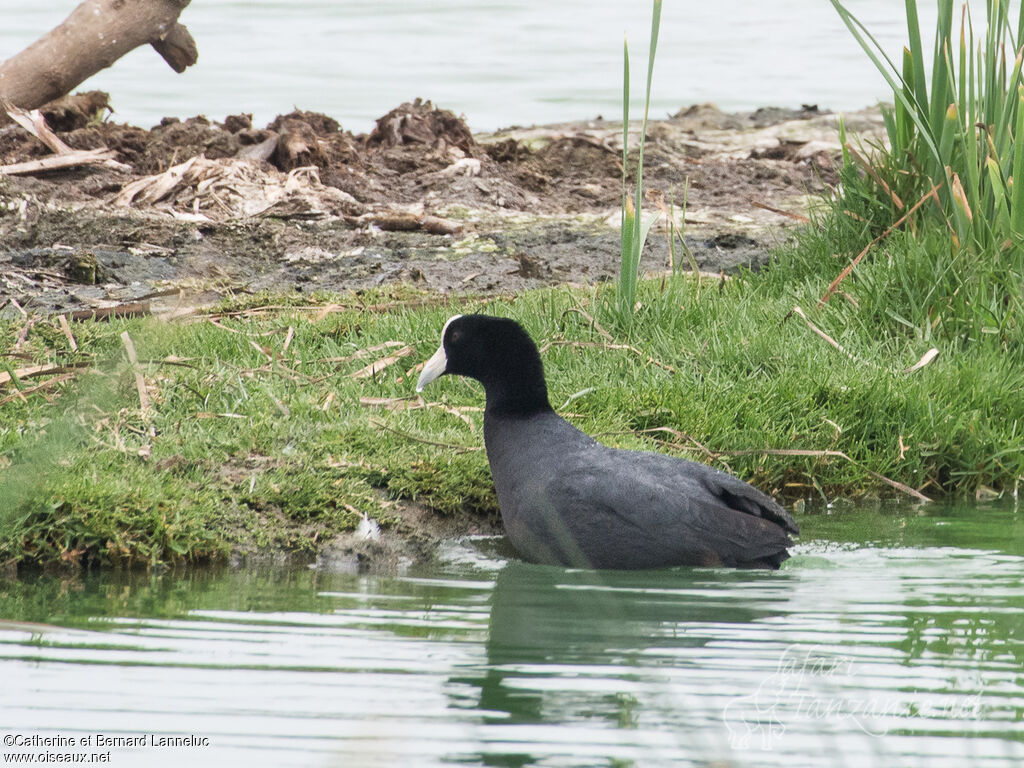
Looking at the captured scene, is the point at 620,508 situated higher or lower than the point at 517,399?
lower

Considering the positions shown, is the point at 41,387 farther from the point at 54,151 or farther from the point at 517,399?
the point at 54,151

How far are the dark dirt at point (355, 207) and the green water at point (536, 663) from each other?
395 cm

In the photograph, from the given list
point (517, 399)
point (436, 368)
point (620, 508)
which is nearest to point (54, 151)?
point (436, 368)

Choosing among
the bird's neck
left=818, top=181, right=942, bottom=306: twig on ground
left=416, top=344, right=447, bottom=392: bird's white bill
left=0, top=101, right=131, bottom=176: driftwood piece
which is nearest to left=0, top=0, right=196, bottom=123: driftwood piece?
left=0, top=101, right=131, bottom=176: driftwood piece

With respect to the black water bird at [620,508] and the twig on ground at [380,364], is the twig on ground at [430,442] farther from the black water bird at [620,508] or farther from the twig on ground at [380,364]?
the twig on ground at [380,364]

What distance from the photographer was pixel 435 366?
5.92 meters

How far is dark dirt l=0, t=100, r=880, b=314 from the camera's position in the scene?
909cm

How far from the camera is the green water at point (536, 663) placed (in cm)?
324

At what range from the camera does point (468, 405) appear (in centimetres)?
668

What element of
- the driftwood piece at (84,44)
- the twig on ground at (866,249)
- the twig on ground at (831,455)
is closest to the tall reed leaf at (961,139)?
the twig on ground at (866,249)

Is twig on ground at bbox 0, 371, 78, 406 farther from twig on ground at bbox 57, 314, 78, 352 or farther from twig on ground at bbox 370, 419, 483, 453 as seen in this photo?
twig on ground at bbox 370, 419, 483, 453

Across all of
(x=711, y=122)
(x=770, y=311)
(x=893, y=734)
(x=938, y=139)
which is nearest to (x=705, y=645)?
(x=893, y=734)

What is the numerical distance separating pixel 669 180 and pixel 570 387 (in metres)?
5.08

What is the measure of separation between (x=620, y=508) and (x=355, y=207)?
5898 mm
